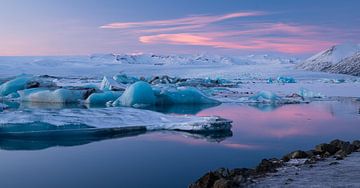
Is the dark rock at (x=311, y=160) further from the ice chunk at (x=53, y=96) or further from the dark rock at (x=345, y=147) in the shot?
the ice chunk at (x=53, y=96)

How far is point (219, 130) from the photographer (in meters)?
8.29

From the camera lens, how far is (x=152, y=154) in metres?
6.38

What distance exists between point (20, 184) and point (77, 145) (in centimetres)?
222

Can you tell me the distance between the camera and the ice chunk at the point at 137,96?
1277 centimetres

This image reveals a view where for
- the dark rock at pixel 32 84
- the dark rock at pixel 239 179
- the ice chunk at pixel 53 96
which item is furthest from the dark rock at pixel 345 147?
the dark rock at pixel 32 84

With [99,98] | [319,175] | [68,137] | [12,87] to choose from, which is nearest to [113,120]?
[68,137]

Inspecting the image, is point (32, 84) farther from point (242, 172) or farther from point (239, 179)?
point (239, 179)

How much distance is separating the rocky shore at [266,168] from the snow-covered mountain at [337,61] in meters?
38.2

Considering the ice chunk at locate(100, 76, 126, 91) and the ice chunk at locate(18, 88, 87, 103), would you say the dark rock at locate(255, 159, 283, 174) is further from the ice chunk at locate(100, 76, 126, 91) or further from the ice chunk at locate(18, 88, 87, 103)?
the ice chunk at locate(100, 76, 126, 91)

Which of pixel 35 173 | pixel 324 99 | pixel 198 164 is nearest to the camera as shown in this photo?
pixel 35 173

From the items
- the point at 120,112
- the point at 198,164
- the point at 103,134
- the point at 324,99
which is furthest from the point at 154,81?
the point at 198,164

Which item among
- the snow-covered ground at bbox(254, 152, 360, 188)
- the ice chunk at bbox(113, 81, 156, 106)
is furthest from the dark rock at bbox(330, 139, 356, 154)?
the ice chunk at bbox(113, 81, 156, 106)

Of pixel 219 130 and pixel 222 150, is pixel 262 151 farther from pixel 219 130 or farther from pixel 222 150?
pixel 219 130

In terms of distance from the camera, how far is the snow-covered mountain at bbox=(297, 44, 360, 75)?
4378 centimetres
